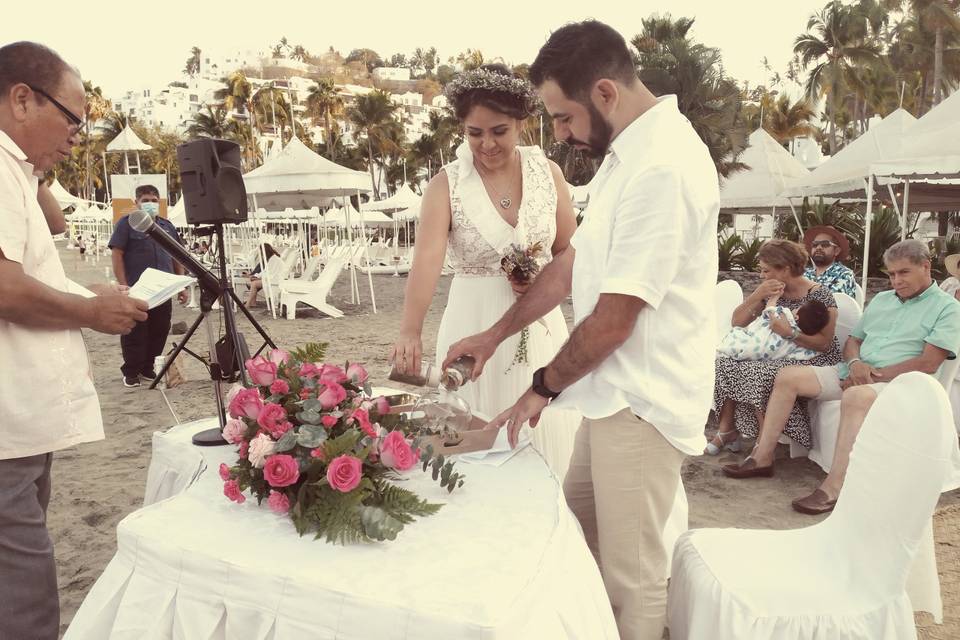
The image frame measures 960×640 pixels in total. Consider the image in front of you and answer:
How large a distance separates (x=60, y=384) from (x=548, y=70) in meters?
1.54

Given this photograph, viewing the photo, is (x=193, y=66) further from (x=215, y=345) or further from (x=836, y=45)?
(x=215, y=345)

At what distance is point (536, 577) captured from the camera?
1.33 meters

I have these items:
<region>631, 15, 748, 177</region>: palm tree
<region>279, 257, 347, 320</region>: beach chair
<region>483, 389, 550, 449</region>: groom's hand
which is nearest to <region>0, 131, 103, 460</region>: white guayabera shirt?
<region>483, 389, 550, 449</region>: groom's hand

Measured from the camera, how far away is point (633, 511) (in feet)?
5.88

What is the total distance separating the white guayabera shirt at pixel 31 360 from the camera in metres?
1.78

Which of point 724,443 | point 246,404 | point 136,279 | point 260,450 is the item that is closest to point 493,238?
point 246,404

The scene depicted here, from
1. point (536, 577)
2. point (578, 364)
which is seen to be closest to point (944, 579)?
point (578, 364)

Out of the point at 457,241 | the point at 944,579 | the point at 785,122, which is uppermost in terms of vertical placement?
the point at 785,122

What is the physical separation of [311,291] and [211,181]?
9720 mm

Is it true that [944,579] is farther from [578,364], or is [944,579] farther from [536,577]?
[536,577]

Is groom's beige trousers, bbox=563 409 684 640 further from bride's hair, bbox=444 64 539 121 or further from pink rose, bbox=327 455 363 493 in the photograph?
bride's hair, bbox=444 64 539 121

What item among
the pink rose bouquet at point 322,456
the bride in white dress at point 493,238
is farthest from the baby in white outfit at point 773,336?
the pink rose bouquet at point 322,456

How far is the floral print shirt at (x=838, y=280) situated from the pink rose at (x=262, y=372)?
4.90m

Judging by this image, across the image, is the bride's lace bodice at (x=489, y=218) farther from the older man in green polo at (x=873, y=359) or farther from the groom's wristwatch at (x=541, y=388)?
the older man in green polo at (x=873, y=359)
